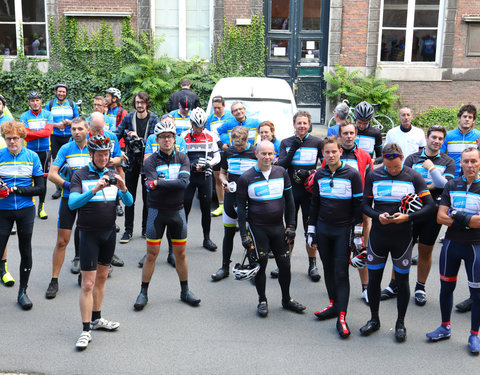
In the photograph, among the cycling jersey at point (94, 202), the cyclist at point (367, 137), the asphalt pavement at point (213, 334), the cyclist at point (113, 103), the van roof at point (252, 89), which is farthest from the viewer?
the van roof at point (252, 89)

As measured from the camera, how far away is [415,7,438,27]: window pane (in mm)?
17734

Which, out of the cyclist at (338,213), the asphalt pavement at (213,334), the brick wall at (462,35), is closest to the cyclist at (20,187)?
the asphalt pavement at (213,334)

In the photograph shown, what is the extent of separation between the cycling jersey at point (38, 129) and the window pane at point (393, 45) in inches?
452

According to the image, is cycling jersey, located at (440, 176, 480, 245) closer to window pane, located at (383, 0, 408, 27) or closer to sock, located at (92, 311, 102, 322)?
sock, located at (92, 311, 102, 322)

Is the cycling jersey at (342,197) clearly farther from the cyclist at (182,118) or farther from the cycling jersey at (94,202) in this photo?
the cyclist at (182,118)

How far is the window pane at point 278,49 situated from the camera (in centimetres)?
1830

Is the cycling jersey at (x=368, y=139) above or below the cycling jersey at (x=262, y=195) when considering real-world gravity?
above

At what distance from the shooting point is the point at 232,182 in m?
7.78

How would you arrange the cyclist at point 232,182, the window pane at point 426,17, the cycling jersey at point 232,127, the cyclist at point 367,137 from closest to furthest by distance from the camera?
the cyclist at point 232,182, the cyclist at point 367,137, the cycling jersey at point 232,127, the window pane at point 426,17

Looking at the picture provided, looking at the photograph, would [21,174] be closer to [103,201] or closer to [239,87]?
[103,201]

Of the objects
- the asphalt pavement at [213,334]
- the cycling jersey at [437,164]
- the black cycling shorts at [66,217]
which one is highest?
the cycling jersey at [437,164]

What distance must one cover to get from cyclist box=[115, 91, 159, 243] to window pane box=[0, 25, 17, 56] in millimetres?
Answer: 10849

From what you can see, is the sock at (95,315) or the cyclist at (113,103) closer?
the sock at (95,315)

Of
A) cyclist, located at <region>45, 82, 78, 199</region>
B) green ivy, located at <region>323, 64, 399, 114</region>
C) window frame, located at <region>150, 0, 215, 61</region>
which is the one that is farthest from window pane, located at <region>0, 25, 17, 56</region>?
green ivy, located at <region>323, 64, 399, 114</region>
